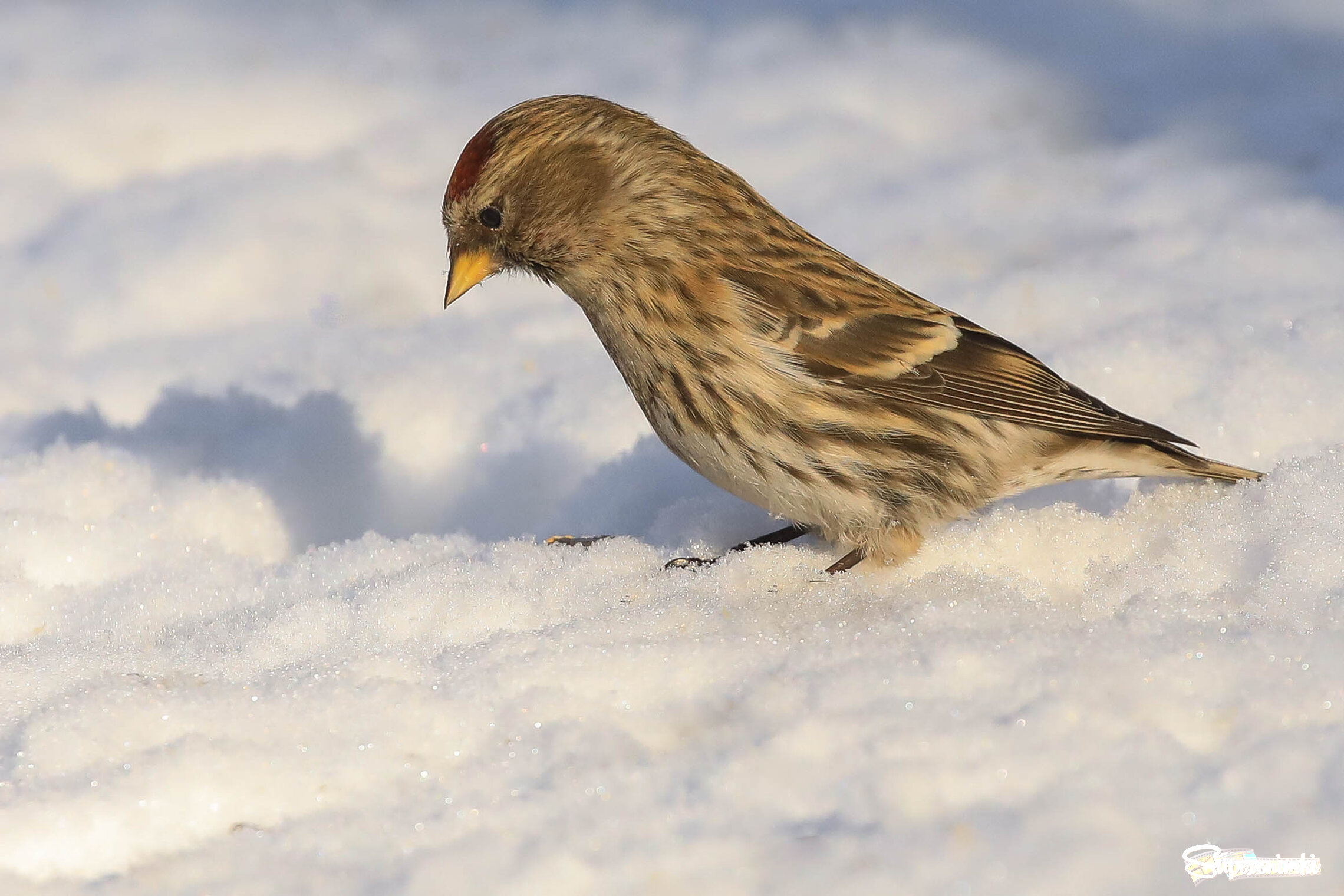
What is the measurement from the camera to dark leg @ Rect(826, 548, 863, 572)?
8.64ft

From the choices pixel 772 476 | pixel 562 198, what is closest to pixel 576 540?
pixel 772 476

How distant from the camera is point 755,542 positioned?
2797 millimetres

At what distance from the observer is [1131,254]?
399cm

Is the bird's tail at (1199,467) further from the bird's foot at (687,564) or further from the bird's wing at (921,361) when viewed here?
the bird's foot at (687,564)

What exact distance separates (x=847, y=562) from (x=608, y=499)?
30.9 inches

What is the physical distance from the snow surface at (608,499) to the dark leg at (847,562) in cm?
7

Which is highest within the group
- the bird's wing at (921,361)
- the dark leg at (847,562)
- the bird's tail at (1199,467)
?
the bird's wing at (921,361)

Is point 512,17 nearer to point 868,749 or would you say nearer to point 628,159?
point 628,159

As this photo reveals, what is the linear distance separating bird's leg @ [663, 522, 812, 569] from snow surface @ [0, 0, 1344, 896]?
85 millimetres

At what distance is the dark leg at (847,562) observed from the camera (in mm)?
2633

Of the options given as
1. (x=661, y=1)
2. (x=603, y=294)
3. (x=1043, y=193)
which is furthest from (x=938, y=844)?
(x=661, y=1)

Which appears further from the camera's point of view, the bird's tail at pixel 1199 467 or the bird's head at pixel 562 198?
the bird's tail at pixel 1199 467

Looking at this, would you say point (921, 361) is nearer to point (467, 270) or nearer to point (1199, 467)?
point (1199, 467)

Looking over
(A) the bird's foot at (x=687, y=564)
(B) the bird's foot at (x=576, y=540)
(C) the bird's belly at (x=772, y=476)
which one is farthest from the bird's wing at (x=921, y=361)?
(B) the bird's foot at (x=576, y=540)
